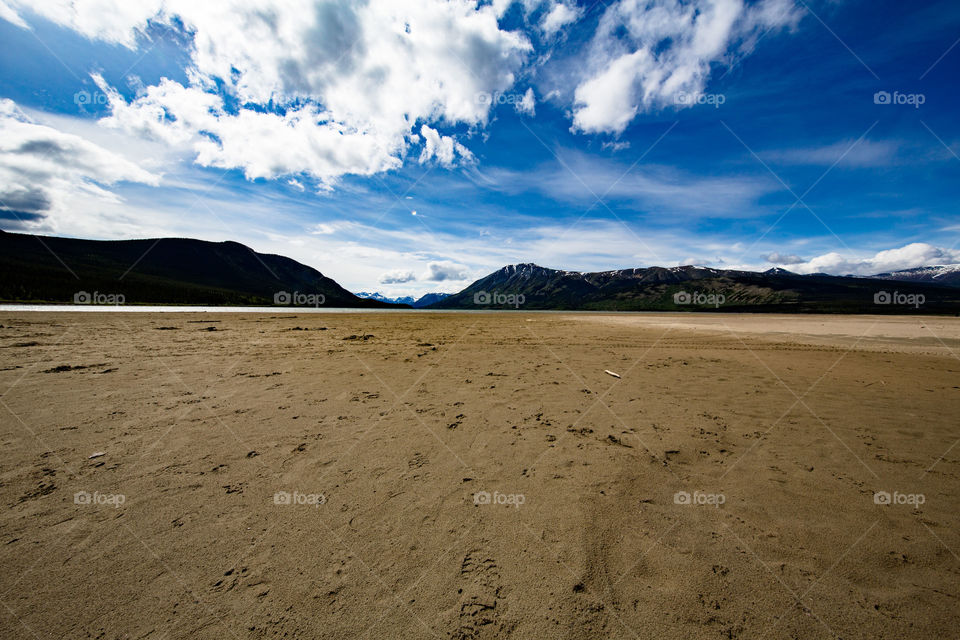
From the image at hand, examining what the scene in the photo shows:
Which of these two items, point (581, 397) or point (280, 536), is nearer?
point (280, 536)

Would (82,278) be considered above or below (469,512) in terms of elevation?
above

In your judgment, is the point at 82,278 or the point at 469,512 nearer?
the point at 469,512

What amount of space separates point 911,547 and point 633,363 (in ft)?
39.0

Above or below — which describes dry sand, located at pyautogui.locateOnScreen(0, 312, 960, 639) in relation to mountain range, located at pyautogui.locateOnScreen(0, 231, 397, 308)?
below

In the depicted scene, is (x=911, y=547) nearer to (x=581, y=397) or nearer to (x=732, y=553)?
(x=732, y=553)

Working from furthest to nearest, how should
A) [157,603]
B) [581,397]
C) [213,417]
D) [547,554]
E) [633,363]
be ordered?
1. [633,363]
2. [581,397]
3. [213,417]
4. [547,554]
5. [157,603]

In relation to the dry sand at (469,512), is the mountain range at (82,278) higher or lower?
higher

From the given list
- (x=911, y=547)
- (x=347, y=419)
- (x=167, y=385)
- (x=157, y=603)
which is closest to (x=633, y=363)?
(x=911, y=547)

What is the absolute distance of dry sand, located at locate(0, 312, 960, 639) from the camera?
3365 mm

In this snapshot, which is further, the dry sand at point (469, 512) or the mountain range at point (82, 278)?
the mountain range at point (82, 278)

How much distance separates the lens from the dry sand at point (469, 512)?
3.37m

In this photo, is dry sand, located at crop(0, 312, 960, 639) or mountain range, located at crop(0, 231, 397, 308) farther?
mountain range, located at crop(0, 231, 397, 308)

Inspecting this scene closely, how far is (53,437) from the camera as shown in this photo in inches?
268

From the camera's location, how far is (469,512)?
5.01 m
